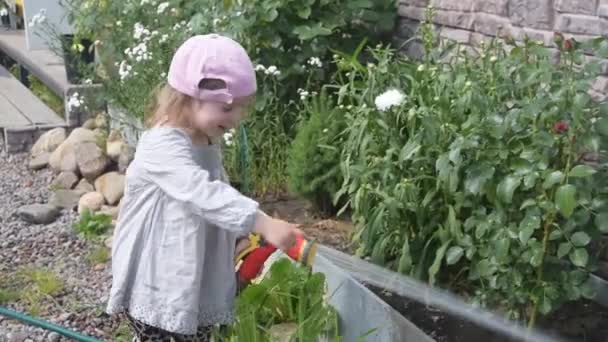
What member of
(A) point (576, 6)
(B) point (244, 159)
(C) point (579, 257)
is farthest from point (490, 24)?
(C) point (579, 257)

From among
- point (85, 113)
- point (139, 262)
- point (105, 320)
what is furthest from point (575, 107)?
point (85, 113)

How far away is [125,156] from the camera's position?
5.18 m

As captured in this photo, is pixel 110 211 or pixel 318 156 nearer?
pixel 318 156

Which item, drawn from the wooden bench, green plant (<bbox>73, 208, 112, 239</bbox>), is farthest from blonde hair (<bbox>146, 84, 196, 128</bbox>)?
the wooden bench

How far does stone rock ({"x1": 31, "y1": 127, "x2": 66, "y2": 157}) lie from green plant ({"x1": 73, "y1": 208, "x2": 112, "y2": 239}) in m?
1.47

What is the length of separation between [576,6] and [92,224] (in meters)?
2.46

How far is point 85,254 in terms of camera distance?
4.18 metres

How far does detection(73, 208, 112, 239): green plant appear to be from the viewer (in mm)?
4379

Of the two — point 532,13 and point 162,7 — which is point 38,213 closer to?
point 162,7

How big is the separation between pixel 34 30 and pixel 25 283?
3950 mm

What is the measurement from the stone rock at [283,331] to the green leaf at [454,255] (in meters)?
0.50

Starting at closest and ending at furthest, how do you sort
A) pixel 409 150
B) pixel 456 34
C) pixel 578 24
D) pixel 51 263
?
pixel 409 150, pixel 578 24, pixel 456 34, pixel 51 263

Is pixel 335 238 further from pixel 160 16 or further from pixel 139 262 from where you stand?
pixel 160 16

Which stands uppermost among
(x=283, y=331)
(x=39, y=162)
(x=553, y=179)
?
(x=553, y=179)
